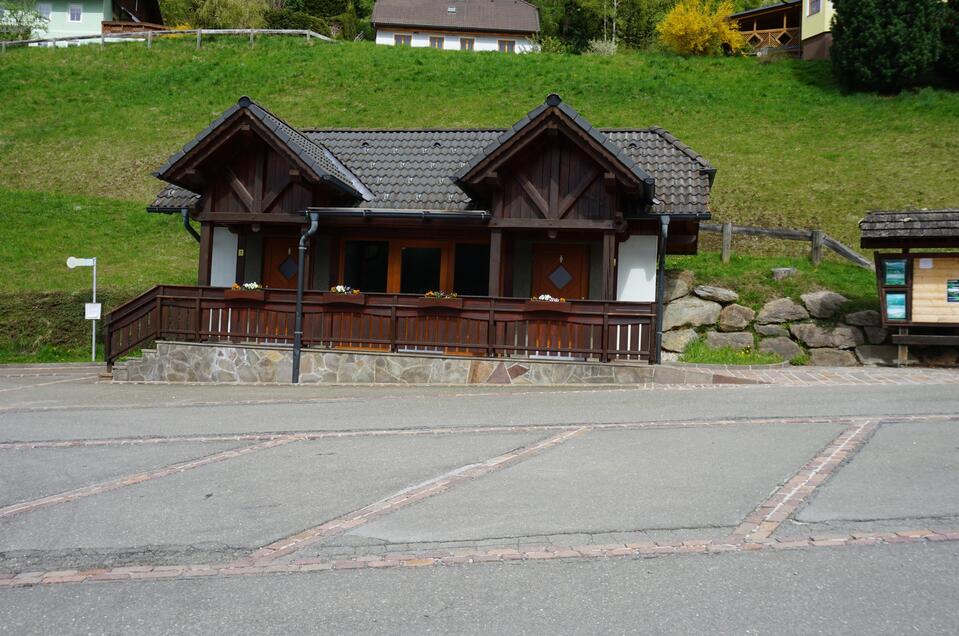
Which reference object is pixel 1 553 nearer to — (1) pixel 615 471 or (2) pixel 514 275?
(1) pixel 615 471

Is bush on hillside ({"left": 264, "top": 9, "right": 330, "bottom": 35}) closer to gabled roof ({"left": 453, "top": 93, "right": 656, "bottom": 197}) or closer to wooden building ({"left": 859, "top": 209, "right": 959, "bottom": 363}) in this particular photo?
gabled roof ({"left": 453, "top": 93, "right": 656, "bottom": 197})

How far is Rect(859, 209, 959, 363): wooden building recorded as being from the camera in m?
15.8

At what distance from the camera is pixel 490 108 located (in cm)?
3847

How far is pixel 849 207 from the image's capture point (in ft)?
86.0

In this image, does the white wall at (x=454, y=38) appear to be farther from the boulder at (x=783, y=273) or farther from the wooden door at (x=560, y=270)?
the wooden door at (x=560, y=270)

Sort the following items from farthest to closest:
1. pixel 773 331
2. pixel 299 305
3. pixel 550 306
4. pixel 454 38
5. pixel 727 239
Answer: pixel 454 38 < pixel 727 239 < pixel 773 331 < pixel 299 305 < pixel 550 306

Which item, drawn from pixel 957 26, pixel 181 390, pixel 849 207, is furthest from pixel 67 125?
pixel 957 26

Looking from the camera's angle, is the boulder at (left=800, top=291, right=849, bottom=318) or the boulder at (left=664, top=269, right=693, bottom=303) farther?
the boulder at (left=664, top=269, right=693, bottom=303)

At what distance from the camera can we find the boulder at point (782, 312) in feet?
61.8

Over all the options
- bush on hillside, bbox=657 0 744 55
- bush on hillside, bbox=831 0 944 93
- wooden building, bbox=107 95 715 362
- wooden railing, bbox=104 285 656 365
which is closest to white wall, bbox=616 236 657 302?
wooden building, bbox=107 95 715 362

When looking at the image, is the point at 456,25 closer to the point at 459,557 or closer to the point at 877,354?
the point at 877,354

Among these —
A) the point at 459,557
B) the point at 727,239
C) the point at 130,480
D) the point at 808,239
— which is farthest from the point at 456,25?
the point at 459,557

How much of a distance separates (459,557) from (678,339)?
14.7 m

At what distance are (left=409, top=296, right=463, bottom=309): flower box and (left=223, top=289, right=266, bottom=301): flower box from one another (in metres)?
3.22
